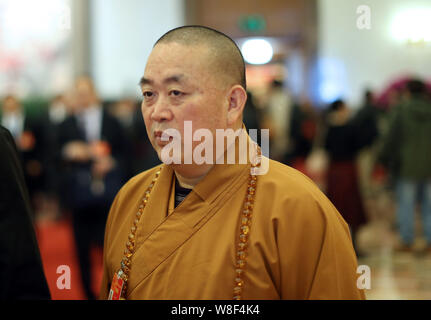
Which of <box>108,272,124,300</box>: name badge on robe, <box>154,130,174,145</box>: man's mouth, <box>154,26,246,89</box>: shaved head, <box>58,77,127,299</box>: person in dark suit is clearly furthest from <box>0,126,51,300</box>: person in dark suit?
<box>58,77,127,299</box>: person in dark suit

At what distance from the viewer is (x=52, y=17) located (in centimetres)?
920

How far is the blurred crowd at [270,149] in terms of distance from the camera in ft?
12.8

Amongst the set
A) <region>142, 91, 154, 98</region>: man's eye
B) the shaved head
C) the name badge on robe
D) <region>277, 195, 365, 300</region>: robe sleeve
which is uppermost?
the shaved head

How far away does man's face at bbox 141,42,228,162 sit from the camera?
141cm

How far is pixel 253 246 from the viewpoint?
1.37 metres

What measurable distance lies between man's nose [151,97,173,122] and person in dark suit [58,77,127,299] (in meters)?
2.48

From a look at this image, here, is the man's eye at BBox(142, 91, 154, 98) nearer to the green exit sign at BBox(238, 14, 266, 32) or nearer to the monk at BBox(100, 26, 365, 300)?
the monk at BBox(100, 26, 365, 300)

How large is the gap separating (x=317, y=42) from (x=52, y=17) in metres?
4.25

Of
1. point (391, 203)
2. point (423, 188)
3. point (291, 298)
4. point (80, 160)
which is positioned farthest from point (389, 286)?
point (391, 203)

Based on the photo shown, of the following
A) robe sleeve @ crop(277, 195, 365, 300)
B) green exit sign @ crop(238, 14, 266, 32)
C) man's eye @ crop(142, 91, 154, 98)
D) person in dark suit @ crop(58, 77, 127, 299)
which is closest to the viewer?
robe sleeve @ crop(277, 195, 365, 300)

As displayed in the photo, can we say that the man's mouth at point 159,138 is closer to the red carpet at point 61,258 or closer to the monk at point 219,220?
the monk at point 219,220

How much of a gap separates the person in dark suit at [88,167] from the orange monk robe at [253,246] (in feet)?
7.84

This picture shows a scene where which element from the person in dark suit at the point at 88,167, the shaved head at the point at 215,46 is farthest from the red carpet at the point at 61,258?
the shaved head at the point at 215,46
